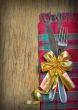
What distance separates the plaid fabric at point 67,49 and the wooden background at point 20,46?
0.02 meters

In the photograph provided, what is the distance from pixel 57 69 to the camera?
3.40 ft

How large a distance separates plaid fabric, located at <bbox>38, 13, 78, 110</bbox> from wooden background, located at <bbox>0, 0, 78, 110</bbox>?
0.02 m

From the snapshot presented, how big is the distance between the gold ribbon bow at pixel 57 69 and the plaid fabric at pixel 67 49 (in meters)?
0.02

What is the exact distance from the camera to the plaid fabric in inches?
40.9

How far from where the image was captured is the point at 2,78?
1.06 m

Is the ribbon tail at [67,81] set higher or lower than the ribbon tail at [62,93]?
higher

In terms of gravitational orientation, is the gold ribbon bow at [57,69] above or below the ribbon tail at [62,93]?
above

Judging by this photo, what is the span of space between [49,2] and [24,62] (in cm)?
27

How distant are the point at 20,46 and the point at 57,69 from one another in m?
0.18

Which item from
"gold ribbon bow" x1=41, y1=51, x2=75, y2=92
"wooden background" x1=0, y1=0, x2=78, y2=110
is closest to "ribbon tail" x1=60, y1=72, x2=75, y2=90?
"gold ribbon bow" x1=41, y1=51, x2=75, y2=92

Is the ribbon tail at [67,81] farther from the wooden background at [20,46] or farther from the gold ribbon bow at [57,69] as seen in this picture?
the wooden background at [20,46]

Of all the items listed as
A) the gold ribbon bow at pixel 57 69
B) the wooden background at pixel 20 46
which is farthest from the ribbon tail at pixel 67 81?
the wooden background at pixel 20 46

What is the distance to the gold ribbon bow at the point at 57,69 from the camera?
1.03 meters

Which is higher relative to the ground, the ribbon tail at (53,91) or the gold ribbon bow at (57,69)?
the gold ribbon bow at (57,69)
